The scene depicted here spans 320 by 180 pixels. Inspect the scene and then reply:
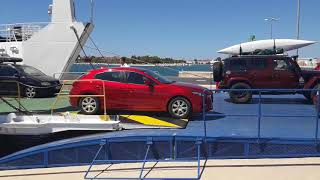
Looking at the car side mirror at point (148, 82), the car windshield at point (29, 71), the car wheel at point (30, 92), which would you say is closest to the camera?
the car side mirror at point (148, 82)

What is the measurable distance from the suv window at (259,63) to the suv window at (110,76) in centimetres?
494

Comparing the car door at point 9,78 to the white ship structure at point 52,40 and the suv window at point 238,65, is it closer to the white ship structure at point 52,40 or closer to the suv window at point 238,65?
the white ship structure at point 52,40

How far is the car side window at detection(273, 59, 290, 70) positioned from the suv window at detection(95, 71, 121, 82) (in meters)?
5.52

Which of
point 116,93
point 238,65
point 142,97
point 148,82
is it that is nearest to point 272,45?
point 238,65

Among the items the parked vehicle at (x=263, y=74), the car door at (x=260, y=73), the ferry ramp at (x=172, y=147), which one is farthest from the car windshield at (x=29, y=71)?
the car door at (x=260, y=73)

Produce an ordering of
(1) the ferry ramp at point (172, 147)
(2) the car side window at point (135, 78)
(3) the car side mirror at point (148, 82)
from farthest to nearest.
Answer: (2) the car side window at point (135, 78)
(3) the car side mirror at point (148, 82)
(1) the ferry ramp at point (172, 147)

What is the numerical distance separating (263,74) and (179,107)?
419 cm

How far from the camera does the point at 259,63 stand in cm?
1483

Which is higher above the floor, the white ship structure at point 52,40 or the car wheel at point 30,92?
the white ship structure at point 52,40

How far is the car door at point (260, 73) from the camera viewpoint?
14.7 meters

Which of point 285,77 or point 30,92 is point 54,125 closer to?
point 30,92

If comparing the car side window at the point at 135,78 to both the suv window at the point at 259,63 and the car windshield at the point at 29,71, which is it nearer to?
the suv window at the point at 259,63

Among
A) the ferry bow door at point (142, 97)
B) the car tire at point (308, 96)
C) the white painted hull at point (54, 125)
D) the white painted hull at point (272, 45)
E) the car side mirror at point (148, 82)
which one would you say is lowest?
the white painted hull at point (54, 125)

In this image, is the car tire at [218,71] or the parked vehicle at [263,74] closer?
the parked vehicle at [263,74]
